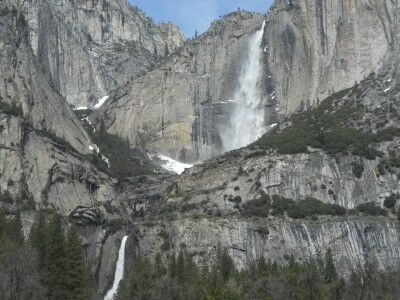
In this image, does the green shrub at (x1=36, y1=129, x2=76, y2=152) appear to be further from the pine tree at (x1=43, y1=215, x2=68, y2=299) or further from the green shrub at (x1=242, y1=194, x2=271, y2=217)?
the pine tree at (x1=43, y1=215, x2=68, y2=299)

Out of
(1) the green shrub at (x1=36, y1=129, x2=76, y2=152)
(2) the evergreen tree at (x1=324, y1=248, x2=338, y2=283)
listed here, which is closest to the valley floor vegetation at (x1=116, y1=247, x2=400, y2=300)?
(2) the evergreen tree at (x1=324, y1=248, x2=338, y2=283)

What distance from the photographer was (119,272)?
421ft

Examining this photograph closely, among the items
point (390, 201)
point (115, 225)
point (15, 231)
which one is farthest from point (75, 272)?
point (390, 201)

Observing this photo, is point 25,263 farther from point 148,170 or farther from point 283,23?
point 283,23

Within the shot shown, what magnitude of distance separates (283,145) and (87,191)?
122 feet

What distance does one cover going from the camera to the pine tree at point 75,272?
9062cm

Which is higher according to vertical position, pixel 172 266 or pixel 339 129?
pixel 339 129

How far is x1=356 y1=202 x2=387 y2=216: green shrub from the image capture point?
130375 mm

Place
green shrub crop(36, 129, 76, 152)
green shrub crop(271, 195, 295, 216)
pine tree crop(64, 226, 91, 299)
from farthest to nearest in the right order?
green shrub crop(36, 129, 76, 152), green shrub crop(271, 195, 295, 216), pine tree crop(64, 226, 91, 299)

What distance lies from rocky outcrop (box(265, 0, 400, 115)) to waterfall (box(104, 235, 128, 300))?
67741 mm

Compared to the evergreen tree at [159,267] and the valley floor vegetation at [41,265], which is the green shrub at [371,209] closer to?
the evergreen tree at [159,267]

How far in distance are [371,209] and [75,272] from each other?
2280 inches

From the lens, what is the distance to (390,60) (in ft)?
554

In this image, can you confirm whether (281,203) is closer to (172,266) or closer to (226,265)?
(226,265)
